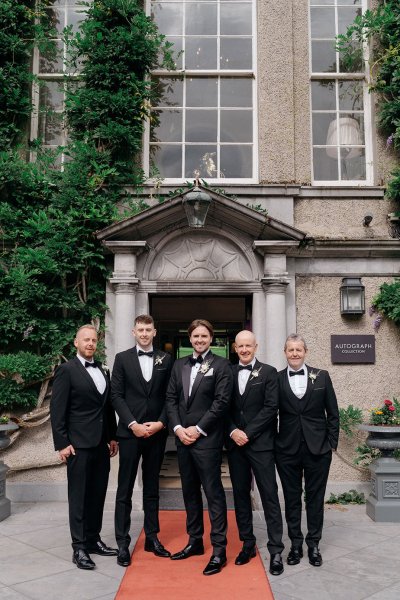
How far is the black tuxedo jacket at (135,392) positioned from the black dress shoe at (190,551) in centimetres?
104

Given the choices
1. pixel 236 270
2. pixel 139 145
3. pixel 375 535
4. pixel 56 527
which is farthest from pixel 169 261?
pixel 375 535

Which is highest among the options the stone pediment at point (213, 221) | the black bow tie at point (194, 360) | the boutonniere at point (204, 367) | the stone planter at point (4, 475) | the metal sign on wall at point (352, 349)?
the stone pediment at point (213, 221)

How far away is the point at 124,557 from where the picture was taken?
4.56 metres

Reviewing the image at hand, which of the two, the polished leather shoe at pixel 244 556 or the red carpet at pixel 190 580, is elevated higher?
the polished leather shoe at pixel 244 556

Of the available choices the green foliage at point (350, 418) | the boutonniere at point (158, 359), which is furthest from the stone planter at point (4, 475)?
the green foliage at point (350, 418)

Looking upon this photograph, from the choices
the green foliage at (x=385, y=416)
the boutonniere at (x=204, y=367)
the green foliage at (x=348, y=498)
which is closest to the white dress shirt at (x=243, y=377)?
the boutonniere at (x=204, y=367)

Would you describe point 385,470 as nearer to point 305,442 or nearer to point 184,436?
point 305,442

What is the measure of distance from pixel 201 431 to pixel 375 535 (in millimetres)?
2242

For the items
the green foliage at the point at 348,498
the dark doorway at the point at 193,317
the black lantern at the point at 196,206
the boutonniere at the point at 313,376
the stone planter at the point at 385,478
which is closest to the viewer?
the boutonniere at the point at 313,376

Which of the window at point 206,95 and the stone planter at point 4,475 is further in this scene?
the window at point 206,95

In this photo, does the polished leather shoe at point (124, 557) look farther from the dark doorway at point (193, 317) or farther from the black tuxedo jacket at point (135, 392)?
the dark doorway at point (193, 317)

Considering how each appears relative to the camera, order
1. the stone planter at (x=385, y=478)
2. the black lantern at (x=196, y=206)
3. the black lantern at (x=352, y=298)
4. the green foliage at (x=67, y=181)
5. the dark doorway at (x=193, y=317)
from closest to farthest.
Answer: the stone planter at (x=385, y=478) < the black lantern at (x=196, y=206) < the green foliage at (x=67, y=181) < the black lantern at (x=352, y=298) < the dark doorway at (x=193, y=317)

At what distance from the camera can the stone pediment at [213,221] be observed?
22.1 feet

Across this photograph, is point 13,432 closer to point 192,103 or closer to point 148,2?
point 192,103
